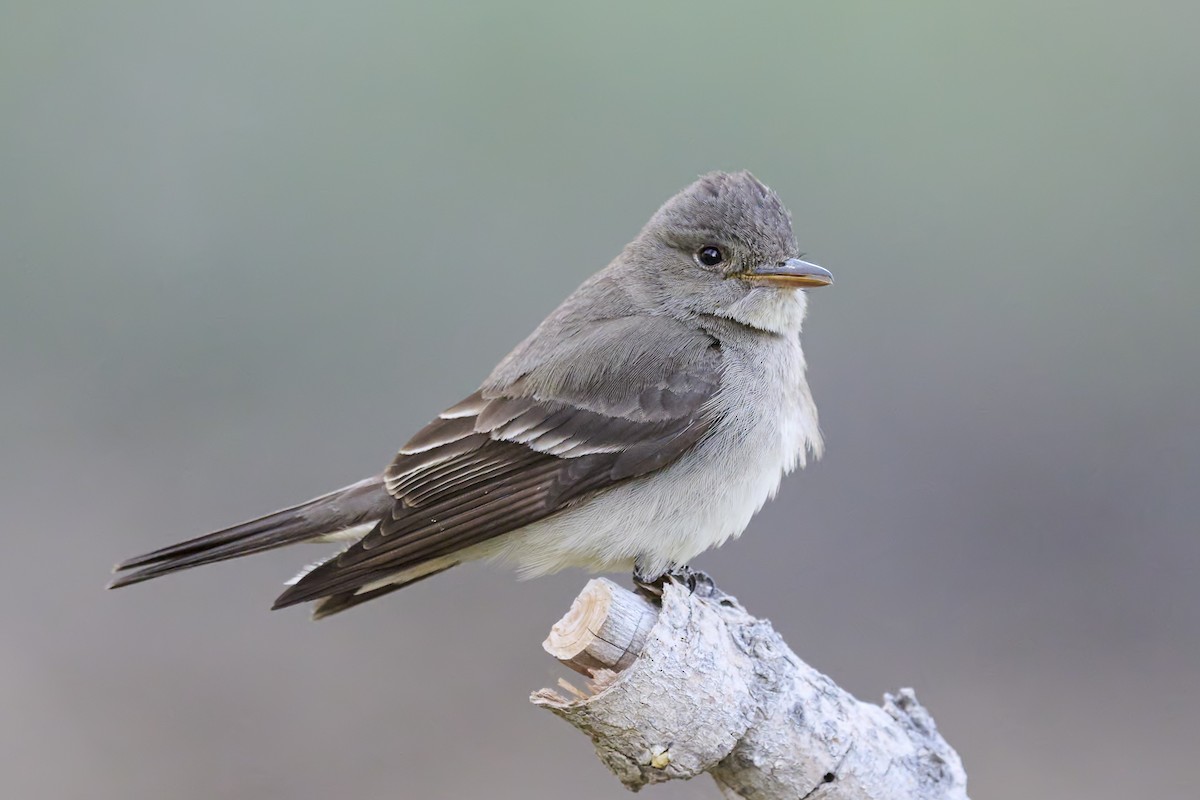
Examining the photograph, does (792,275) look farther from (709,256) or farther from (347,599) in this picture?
(347,599)

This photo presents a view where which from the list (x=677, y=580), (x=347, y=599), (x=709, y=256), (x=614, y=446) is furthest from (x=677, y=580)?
(x=709, y=256)

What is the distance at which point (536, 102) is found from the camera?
8586 mm

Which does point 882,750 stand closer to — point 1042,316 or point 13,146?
point 1042,316

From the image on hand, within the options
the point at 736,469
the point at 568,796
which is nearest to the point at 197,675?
the point at 568,796

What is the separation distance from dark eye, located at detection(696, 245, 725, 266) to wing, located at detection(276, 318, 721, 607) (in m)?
0.31

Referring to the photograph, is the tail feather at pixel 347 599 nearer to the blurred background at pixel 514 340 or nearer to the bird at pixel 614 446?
the bird at pixel 614 446

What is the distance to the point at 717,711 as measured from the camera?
3.76 meters

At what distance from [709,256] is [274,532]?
1.99 m

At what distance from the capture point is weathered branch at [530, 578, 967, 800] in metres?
3.70

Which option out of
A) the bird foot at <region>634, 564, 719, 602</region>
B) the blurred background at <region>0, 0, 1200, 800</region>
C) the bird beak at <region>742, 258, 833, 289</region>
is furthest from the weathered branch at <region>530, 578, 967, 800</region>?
the blurred background at <region>0, 0, 1200, 800</region>

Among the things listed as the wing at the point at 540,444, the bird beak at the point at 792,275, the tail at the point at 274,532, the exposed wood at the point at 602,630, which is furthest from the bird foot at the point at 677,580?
the bird beak at the point at 792,275

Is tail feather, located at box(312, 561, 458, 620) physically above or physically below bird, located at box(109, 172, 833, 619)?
A: below

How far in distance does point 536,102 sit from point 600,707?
573 cm

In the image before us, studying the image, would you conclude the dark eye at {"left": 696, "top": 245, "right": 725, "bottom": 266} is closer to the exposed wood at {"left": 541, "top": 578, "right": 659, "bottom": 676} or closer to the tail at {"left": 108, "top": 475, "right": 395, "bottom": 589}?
the tail at {"left": 108, "top": 475, "right": 395, "bottom": 589}
